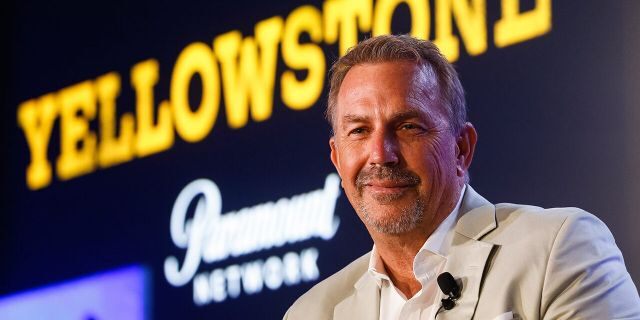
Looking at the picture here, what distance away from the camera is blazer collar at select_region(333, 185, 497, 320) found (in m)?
2.13

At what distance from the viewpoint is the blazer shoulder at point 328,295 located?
2.48 metres

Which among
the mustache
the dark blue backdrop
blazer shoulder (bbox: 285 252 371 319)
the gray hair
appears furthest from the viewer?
the dark blue backdrop

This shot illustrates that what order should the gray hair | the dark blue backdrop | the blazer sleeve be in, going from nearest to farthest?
the blazer sleeve → the gray hair → the dark blue backdrop

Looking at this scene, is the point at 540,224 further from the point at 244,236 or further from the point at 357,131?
the point at 244,236

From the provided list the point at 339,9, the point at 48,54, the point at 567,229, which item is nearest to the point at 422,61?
the point at 567,229

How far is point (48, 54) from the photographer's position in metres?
5.54

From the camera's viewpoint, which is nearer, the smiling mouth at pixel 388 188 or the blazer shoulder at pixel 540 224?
the blazer shoulder at pixel 540 224

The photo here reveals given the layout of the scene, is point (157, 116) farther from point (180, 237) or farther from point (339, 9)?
point (339, 9)

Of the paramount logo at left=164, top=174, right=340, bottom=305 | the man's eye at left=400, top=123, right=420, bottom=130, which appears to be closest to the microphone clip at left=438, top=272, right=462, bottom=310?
the man's eye at left=400, top=123, right=420, bottom=130

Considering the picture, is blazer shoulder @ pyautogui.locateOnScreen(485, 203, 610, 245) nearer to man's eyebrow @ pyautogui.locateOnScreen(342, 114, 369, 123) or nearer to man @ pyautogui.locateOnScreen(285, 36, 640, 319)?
man @ pyautogui.locateOnScreen(285, 36, 640, 319)


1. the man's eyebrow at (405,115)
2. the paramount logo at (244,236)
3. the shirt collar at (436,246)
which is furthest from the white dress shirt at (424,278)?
the paramount logo at (244,236)

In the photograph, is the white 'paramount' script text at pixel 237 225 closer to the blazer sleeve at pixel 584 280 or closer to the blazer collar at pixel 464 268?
the blazer collar at pixel 464 268

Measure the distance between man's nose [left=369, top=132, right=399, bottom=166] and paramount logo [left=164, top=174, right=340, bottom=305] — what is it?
6.08 feet

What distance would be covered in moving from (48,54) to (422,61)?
3.55 m
